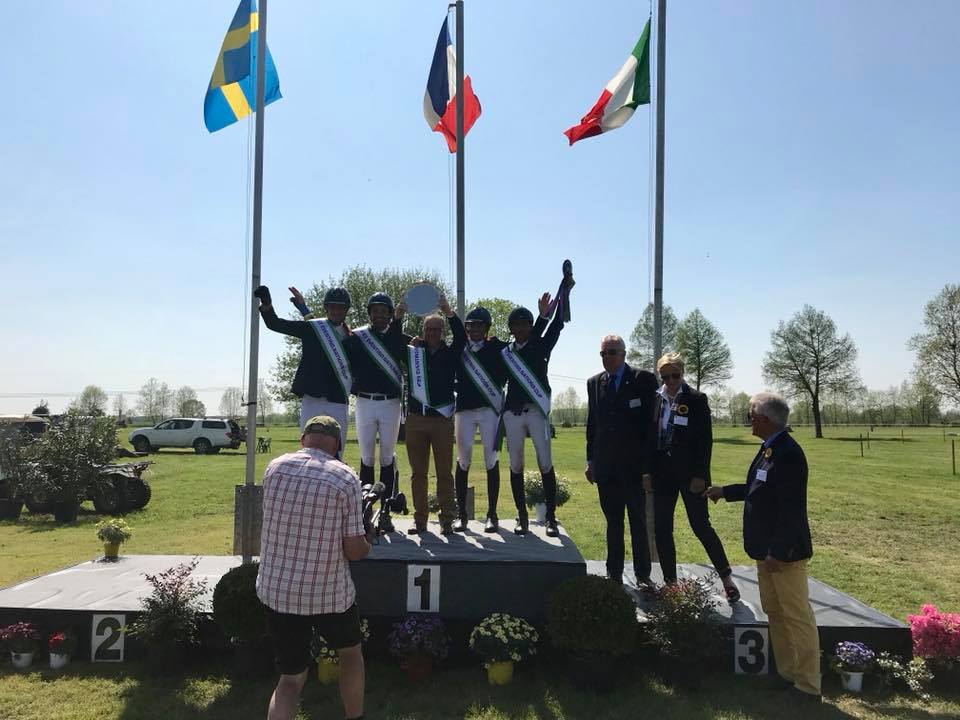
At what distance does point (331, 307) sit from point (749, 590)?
4931 millimetres

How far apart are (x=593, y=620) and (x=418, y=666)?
4.52 ft

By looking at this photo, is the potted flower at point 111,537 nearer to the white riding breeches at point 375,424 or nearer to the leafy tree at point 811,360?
the white riding breeches at point 375,424

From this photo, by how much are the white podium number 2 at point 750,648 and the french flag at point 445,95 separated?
6969mm

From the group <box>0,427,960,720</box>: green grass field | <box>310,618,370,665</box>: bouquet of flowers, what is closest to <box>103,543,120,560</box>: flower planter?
<box>0,427,960,720</box>: green grass field

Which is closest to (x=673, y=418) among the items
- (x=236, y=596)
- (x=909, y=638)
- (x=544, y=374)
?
(x=544, y=374)

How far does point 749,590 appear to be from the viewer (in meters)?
5.87

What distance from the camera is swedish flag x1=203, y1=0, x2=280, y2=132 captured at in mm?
7559

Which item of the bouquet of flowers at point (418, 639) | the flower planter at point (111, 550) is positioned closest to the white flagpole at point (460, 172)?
the bouquet of flowers at point (418, 639)

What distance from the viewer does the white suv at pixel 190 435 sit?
31188mm

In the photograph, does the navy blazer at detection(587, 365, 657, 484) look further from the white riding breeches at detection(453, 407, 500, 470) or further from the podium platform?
the white riding breeches at detection(453, 407, 500, 470)

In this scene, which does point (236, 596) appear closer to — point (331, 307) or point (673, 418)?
point (331, 307)

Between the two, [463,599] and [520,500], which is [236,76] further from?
[463,599]

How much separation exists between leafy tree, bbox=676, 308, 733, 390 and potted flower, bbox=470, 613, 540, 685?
1978 inches

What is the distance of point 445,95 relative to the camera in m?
8.77
